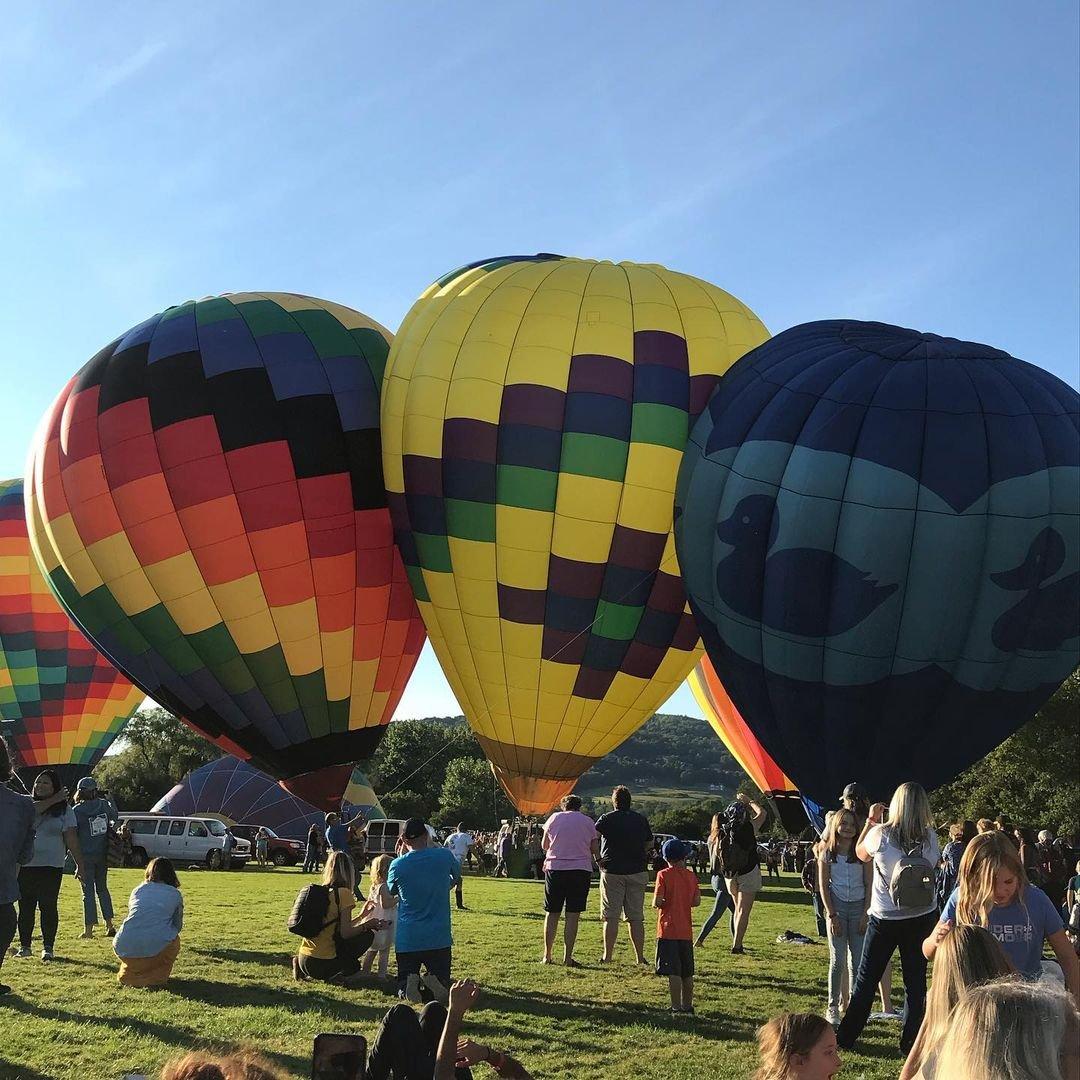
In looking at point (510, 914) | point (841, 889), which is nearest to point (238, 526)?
point (510, 914)

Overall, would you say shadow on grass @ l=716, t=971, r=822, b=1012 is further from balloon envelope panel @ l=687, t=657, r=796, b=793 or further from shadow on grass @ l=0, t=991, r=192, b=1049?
balloon envelope panel @ l=687, t=657, r=796, b=793

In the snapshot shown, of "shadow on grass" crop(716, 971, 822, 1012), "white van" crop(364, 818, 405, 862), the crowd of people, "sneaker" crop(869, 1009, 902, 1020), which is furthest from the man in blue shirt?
"white van" crop(364, 818, 405, 862)

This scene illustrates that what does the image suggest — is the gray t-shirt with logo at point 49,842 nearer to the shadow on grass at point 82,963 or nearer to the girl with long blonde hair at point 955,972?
the shadow on grass at point 82,963

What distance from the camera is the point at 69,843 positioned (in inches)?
329

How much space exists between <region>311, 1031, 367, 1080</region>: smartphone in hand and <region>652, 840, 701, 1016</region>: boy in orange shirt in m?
3.69

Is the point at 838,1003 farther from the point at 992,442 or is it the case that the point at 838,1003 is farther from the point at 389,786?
the point at 389,786

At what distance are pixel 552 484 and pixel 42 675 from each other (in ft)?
43.7

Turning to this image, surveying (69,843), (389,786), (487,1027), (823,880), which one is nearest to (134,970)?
(69,843)

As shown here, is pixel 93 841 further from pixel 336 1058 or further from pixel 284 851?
pixel 284 851

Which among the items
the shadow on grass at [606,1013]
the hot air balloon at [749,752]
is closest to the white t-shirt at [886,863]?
the shadow on grass at [606,1013]

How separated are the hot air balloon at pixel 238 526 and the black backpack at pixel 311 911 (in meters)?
7.42

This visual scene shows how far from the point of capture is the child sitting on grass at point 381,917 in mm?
7379

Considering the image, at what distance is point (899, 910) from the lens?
5473 millimetres

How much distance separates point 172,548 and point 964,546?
30.2 feet
